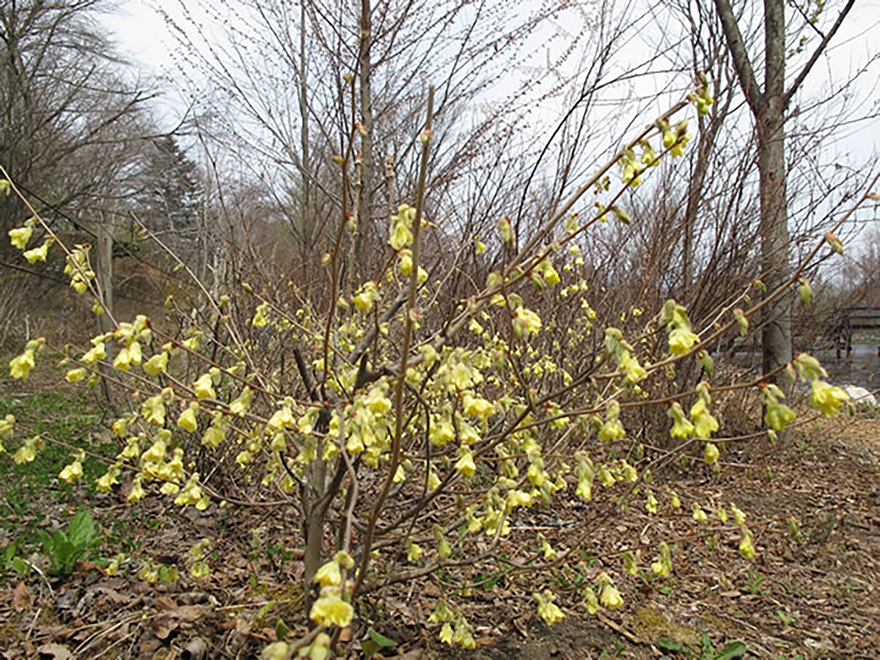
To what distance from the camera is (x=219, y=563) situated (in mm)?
2691

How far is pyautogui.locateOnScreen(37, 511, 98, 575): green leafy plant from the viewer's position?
94.4 inches

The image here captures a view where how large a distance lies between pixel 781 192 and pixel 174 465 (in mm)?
4481

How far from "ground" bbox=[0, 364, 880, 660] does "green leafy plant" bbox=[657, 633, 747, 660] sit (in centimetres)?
1

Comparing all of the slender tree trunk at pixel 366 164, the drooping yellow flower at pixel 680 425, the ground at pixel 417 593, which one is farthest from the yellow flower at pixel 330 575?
the slender tree trunk at pixel 366 164

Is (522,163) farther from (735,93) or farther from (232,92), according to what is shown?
(232,92)

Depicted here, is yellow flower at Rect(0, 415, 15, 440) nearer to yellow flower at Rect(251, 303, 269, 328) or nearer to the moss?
yellow flower at Rect(251, 303, 269, 328)

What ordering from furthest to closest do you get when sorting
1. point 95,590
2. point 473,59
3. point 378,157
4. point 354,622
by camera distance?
point 378,157
point 473,59
point 95,590
point 354,622

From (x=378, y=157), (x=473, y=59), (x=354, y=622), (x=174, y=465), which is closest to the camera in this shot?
(x=174, y=465)

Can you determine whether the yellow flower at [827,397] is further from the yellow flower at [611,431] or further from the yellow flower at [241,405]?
the yellow flower at [241,405]

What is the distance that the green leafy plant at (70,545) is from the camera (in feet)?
7.87

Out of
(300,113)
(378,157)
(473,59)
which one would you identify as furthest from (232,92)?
(473,59)

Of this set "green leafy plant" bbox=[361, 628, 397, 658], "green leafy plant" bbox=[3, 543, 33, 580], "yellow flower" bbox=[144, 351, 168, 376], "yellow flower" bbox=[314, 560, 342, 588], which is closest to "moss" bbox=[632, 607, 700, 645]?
"green leafy plant" bbox=[361, 628, 397, 658]

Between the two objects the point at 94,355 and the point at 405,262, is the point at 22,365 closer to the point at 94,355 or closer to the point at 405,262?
the point at 94,355

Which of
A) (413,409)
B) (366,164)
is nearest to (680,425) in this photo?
A: (413,409)
